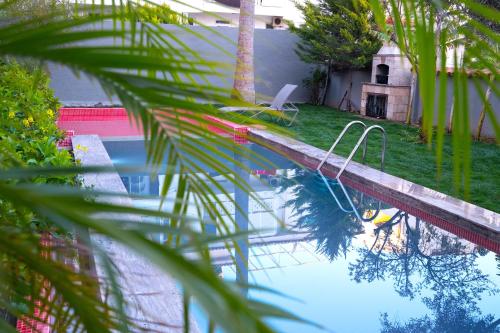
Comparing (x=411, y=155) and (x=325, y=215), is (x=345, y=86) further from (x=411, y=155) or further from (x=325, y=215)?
(x=325, y=215)

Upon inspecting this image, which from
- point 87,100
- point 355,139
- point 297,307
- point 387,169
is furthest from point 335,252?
point 87,100

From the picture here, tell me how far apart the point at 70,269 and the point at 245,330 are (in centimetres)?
31

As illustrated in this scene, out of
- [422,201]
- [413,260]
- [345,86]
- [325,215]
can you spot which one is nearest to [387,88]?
[345,86]

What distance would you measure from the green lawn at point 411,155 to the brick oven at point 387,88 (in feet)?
1.56

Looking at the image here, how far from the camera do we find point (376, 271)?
536cm

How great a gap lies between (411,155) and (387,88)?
423 centimetres

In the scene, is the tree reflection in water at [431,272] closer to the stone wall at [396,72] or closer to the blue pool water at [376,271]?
the blue pool water at [376,271]

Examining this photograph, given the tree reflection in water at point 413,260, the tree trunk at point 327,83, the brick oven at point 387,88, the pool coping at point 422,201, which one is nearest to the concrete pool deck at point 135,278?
the pool coping at point 422,201

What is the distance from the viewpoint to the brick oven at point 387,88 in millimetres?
12852

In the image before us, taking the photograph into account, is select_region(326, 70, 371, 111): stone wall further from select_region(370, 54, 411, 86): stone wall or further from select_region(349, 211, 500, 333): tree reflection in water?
select_region(349, 211, 500, 333): tree reflection in water

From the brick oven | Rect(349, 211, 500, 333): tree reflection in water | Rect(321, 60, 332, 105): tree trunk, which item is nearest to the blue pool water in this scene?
Rect(349, 211, 500, 333): tree reflection in water

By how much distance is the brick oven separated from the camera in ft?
42.2

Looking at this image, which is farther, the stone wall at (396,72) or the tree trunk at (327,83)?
the tree trunk at (327,83)

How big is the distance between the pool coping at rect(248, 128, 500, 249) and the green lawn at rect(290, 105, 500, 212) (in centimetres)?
25
